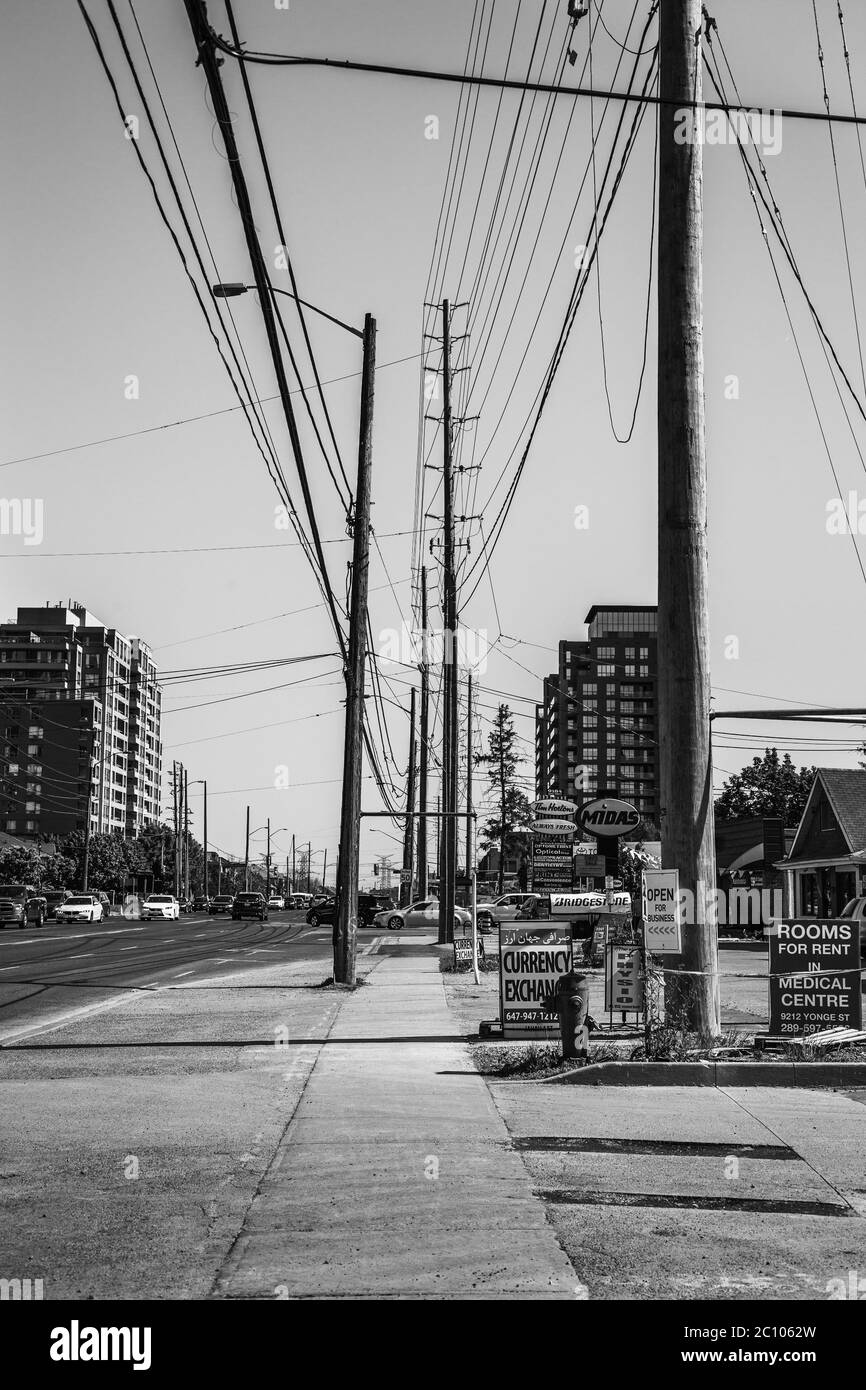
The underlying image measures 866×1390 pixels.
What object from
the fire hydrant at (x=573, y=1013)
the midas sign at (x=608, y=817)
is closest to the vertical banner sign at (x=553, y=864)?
the midas sign at (x=608, y=817)

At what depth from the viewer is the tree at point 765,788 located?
400 ft

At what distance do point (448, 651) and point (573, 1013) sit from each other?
23.0 meters

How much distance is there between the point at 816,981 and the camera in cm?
1375

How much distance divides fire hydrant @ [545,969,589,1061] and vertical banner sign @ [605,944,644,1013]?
1.85 metres

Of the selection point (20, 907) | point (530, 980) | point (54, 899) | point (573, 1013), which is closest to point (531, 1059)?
point (573, 1013)

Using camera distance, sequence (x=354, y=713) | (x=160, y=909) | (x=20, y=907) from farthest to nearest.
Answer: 1. (x=160, y=909)
2. (x=20, y=907)
3. (x=354, y=713)

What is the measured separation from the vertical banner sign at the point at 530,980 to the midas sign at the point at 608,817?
1491 millimetres

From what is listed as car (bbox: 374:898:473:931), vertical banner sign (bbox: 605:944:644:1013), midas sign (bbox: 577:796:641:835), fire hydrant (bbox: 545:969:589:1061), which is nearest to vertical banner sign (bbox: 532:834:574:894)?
vertical banner sign (bbox: 605:944:644:1013)

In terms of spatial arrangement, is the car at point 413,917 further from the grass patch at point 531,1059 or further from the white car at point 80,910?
the grass patch at point 531,1059

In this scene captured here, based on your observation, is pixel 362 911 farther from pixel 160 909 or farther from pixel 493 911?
pixel 160 909

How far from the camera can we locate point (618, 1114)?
406 inches
